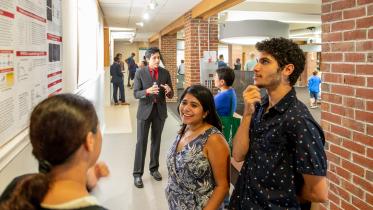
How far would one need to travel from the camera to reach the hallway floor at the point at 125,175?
3.47m

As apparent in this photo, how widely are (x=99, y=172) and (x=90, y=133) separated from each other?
26 centimetres

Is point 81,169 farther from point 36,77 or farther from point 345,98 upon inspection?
point 345,98

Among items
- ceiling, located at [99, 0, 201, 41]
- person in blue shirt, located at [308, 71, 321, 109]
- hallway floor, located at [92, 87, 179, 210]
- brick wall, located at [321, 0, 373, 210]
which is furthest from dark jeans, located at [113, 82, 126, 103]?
brick wall, located at [321, 0, 373, 210]

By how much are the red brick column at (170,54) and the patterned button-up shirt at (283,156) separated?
9.36 metres

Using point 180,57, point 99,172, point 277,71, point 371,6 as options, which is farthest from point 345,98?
point 180,57

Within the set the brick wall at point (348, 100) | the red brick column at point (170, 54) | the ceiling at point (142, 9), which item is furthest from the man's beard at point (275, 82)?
the red brick column at point (170, 54)

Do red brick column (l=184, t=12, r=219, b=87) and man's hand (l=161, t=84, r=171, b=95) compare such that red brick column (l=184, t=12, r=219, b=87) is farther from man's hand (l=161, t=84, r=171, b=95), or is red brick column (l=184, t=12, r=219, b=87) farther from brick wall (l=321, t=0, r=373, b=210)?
brick wall (l=321, t=0, r=373, b=210)

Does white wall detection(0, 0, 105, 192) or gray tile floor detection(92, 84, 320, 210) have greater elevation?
white wall detection(0, 0, 105, 192)

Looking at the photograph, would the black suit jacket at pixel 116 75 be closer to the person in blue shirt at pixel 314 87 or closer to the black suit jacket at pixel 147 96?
the person in blue shirt at pixel 314 87

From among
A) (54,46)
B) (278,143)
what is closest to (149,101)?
(54,46)

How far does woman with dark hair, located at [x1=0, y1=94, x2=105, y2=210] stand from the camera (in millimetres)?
740

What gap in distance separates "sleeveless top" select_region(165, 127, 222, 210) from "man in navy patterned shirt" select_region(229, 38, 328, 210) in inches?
7.1

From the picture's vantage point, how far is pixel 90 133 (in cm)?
81

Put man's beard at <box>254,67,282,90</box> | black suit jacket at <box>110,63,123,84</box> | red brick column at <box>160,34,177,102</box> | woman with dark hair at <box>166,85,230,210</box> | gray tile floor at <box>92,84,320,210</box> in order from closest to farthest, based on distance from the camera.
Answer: man's beard at <box>254,67,282,90</box>
woman with dark hair at <box>166,85,230,210</box>
gray tile floor at <box>92,84,320,210</box>
black suit jacket at <box>110,63,123,84</box>
red brick column at <box>160,34,177,102</box>
